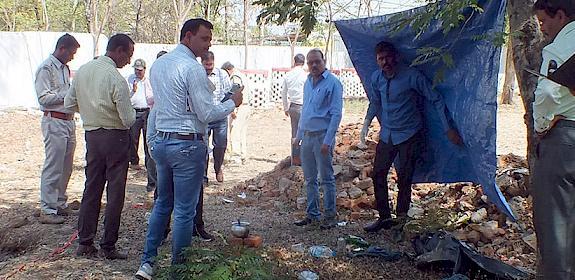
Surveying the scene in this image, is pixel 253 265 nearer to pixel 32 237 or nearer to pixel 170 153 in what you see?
pixel 170 153

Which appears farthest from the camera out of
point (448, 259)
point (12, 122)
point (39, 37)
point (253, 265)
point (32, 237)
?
point (39, 37)

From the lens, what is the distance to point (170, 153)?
14.4 ft

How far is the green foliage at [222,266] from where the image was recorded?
3914 mm

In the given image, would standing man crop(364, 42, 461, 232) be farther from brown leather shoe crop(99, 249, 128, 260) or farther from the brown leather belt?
the brown leather belt

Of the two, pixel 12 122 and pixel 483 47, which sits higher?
pixel 483 47

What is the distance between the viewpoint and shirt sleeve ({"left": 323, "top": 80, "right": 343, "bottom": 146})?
6176mm

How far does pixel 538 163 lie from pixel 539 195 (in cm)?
17

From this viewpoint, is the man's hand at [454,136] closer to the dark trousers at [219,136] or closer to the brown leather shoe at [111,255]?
the brown leather shoe at [111,255]

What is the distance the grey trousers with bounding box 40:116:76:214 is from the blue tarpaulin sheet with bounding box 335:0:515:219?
3084mm

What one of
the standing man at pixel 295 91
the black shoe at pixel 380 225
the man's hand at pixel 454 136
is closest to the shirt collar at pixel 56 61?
the black shoe at pixel 380 225

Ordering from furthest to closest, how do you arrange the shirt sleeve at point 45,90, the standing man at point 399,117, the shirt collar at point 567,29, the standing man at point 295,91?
the standing man at point 295,91 → the shirt sleeve at point 45,90 → the standing man at point 399,117 → the shirt collar at point 567,29

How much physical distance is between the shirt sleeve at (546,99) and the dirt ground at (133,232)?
192 centimetres

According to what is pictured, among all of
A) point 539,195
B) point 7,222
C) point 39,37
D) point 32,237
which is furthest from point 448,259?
point 39,37

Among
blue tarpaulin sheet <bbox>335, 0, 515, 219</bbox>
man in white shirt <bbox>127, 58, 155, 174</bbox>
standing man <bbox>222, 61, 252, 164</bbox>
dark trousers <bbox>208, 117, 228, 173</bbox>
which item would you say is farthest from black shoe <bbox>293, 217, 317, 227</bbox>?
standing man <bbox>222, 61, 252, 164</bbox>
